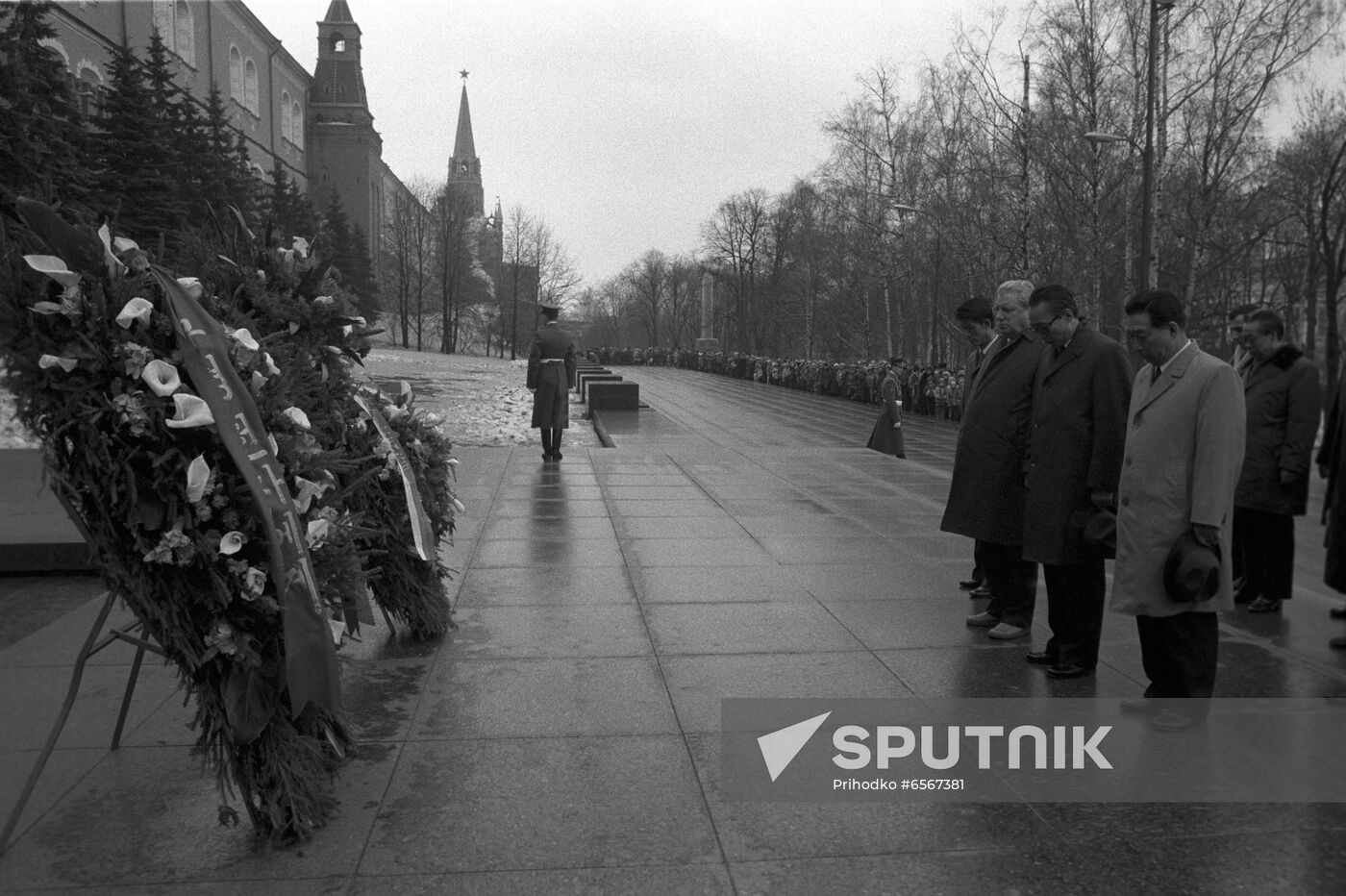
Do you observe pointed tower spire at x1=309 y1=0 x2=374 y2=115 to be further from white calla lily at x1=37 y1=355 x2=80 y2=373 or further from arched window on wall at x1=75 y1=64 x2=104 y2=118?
white calla lily at x1=37 y1=355 x2=80 y2=373

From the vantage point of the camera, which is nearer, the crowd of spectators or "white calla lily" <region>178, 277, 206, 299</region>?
"white calla lily" <region>178, 277, 206, 299</region>

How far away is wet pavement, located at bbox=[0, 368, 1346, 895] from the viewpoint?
3.16 m

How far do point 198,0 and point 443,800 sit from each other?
184 ft

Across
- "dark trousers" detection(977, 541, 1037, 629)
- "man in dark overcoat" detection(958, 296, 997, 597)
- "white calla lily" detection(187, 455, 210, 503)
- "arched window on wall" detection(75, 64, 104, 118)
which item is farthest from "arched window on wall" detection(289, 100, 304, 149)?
"white calla lily" detection(187, 455, 210, 503)

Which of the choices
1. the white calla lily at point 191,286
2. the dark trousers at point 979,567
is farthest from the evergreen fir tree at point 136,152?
the white calla lily at point 191,286

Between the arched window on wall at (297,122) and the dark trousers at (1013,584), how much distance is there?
71.6m

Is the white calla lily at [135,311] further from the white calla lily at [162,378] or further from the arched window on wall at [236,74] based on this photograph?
the arched window on wall at [236,74]

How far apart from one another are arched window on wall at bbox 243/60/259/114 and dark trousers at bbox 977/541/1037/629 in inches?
2428

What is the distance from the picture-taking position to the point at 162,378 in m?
3.06

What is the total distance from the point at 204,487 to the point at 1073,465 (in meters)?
3.66

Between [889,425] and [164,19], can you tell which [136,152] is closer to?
[889,425]

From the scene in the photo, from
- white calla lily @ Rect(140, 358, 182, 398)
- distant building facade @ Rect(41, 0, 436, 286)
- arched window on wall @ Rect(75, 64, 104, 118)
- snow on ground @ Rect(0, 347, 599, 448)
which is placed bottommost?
snow on ground @ Rect(0, 347, 599, 448)

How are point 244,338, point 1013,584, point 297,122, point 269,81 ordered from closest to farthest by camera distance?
point 244,338 → point 1013,584 → point 269,81 → point 297,122

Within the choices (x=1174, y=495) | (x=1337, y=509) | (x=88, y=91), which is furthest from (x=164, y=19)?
(x=1174, y=495)
